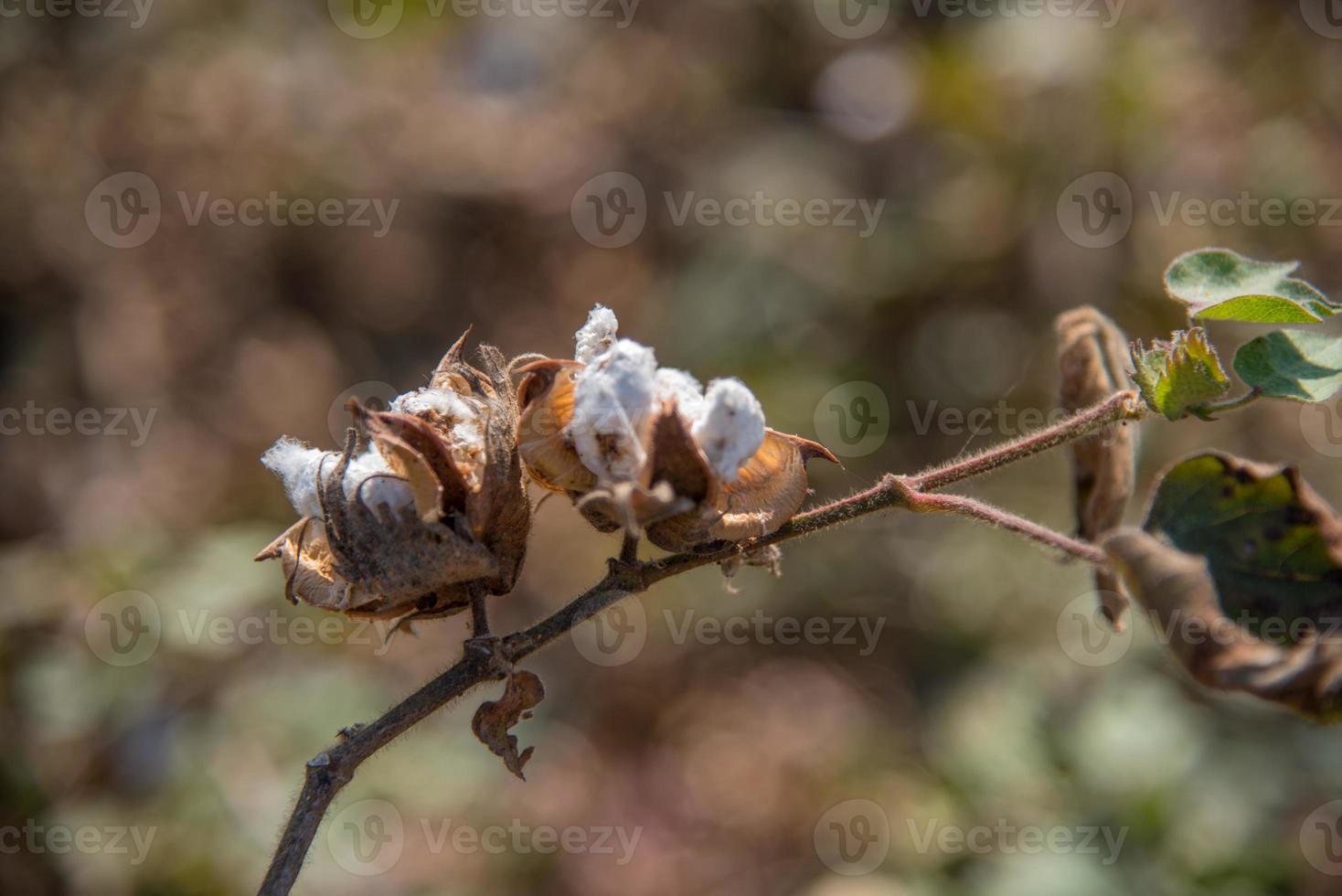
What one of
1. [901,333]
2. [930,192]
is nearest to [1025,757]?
[901,333]

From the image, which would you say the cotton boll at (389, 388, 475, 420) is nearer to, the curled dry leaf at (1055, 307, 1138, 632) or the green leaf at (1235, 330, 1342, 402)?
the curled dry leaf at (1055, 307, 1138, 632)

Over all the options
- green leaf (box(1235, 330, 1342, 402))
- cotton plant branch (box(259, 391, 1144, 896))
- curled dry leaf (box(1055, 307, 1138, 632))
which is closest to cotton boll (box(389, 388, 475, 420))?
cotton plant branch (box(259, 391, 1144, 896))

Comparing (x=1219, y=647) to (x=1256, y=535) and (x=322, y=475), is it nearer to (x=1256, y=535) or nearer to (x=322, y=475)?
(x=1256, y=535)

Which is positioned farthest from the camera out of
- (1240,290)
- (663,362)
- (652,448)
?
(663,362)

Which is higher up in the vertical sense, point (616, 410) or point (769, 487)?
point (616, 410)

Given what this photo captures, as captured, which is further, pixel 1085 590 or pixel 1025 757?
pixel 1085 590

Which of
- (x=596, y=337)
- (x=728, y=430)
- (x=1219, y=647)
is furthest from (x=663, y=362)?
(x=1219, y=647)

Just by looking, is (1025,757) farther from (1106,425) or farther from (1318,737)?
(1106,425)
